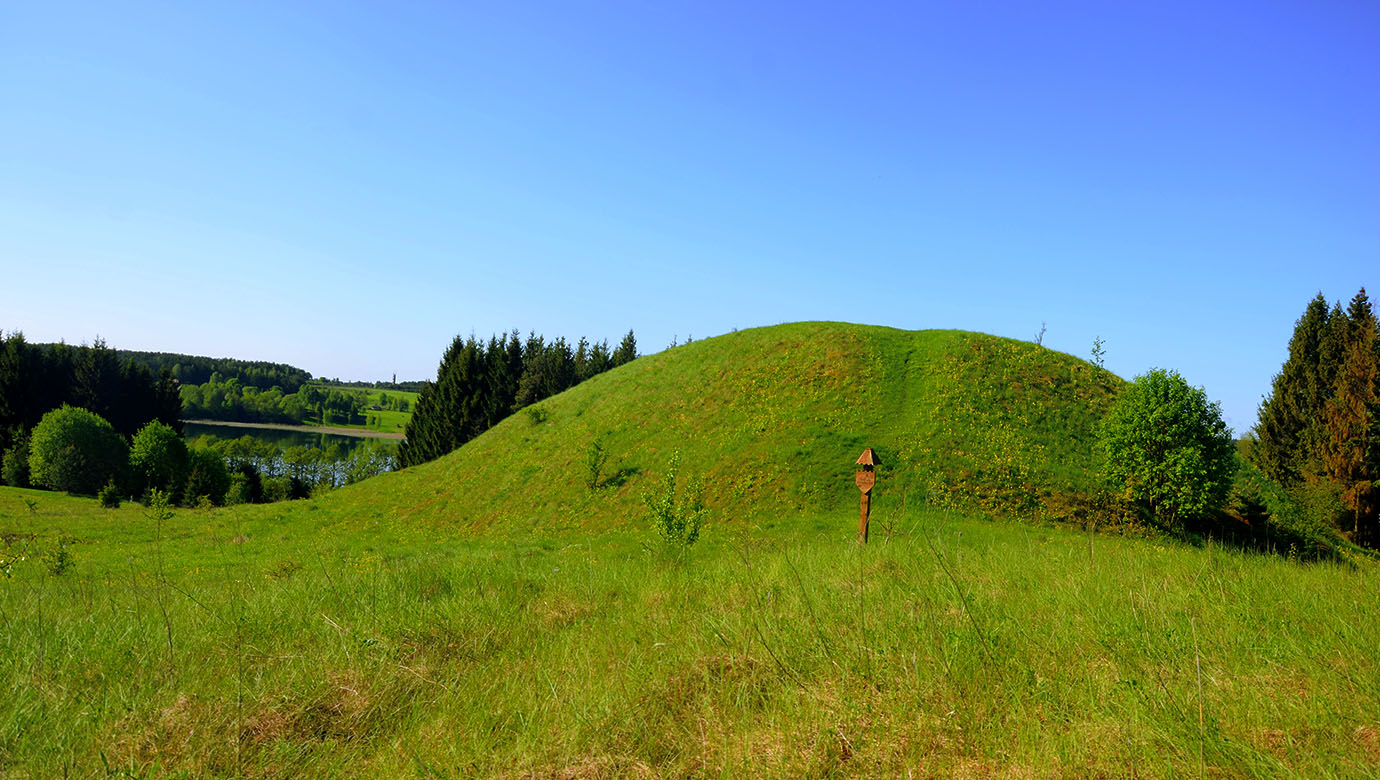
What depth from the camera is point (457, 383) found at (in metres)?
64.8

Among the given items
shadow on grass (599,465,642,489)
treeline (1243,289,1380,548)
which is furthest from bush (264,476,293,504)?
treeline (1243,289,1380,548)

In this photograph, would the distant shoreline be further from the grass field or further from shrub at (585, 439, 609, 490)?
the grass field

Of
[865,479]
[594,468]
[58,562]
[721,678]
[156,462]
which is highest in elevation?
[865,479]

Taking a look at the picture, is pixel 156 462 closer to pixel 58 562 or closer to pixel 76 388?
pixel 76 388

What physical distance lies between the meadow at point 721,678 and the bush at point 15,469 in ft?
268

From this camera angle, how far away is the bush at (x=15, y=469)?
2408 inches

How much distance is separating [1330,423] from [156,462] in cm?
9267

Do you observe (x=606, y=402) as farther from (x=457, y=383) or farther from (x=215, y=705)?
(x=215, y=705)

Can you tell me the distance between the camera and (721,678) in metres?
4.27

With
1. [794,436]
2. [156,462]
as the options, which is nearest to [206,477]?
[156,462]

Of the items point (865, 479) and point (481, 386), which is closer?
point (865, 479)

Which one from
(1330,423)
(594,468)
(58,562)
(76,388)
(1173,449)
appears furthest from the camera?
(76,388)

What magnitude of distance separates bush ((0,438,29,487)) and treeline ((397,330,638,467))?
3423 cm

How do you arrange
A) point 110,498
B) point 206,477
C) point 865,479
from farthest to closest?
point 206,477
point 110,498
point 865,479
